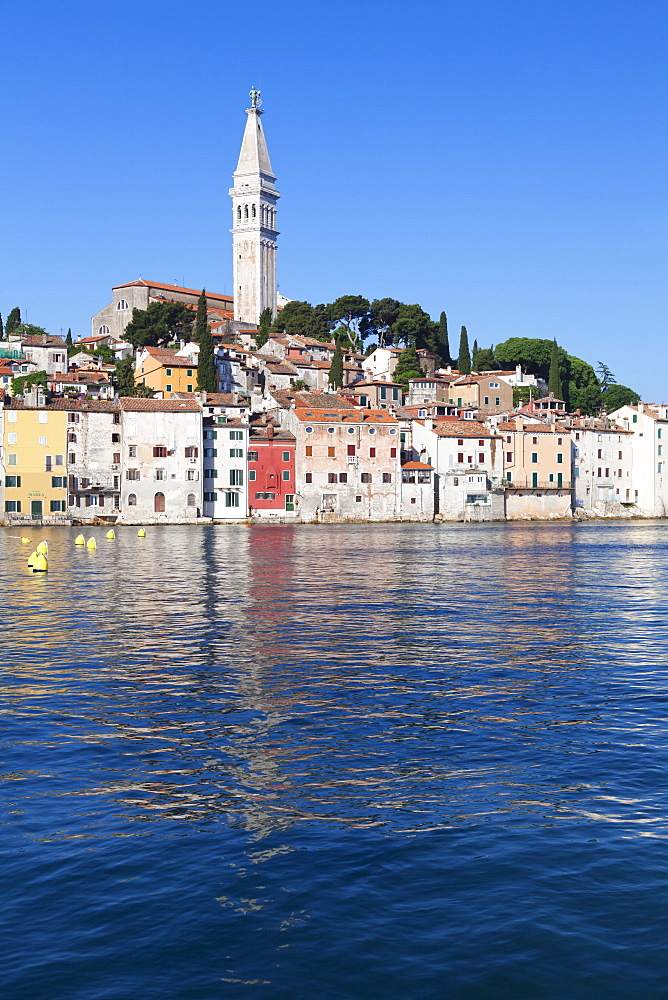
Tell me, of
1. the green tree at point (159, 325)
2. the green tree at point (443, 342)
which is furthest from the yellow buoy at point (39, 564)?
the green tree at point (443, 342)

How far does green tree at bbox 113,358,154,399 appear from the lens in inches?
3715

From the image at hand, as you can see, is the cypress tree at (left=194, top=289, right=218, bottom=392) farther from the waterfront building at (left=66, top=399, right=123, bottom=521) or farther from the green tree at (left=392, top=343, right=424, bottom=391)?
the green tree at (left=392, top=343, right=424, bottom=391)

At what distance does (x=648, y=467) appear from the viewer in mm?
101500

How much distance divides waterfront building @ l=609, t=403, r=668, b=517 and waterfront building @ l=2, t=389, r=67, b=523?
58.0 m

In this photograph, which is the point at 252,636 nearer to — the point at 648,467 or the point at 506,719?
the point at 506,719

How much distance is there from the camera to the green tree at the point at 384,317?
12850cm

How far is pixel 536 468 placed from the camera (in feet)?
307

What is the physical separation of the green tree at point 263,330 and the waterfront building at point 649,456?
44327 millimetres

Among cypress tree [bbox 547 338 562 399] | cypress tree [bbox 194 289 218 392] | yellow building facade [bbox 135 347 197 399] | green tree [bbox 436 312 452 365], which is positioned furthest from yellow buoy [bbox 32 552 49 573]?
green tree [bbox 436 312 452 365]

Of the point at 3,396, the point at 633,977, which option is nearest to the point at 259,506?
the point at 3,396

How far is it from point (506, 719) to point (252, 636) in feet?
30.3

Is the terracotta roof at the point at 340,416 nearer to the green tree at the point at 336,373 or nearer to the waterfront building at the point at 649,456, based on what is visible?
the green tree at the point at 336,373

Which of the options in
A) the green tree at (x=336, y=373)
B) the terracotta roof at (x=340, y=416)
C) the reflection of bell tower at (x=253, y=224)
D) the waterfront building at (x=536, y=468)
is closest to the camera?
the terracotta roof at (x=340, y=416)

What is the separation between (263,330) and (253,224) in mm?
31286
